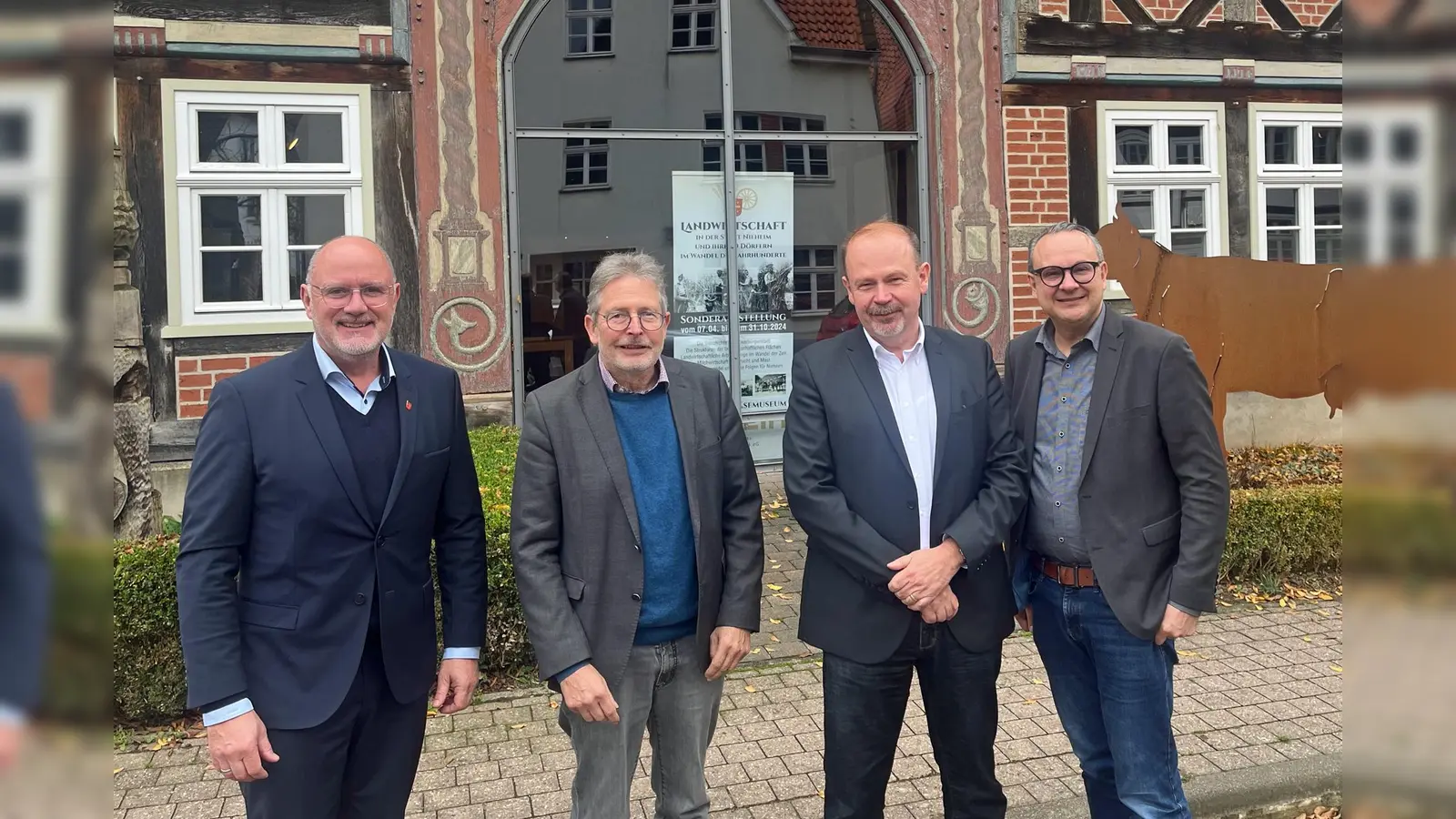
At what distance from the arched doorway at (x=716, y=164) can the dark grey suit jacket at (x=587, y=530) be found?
19.2 ft

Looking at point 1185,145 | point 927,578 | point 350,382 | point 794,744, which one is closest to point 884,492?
point 927,578

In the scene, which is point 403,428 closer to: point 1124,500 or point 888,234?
point 888,234

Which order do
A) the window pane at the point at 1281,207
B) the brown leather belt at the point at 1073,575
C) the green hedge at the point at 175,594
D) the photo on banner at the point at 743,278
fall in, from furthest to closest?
the window pane at the point at 1281,207 → the photo on banner at the point at 743,278 → the green hedge at the point at 175,594 → the brown leather belt at the point at 1073,575

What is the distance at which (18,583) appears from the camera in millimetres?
490

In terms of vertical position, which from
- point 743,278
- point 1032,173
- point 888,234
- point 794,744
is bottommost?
point 794,744

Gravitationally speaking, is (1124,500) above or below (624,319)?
below

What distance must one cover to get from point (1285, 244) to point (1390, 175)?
10.9 m

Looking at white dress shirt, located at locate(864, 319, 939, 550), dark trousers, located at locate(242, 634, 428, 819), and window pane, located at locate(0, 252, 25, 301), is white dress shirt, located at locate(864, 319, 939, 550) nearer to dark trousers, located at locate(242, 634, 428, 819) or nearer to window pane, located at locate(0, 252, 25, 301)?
dark trousers, located at locate(242, 634, 428, 819)

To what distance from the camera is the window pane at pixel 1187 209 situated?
9.66m

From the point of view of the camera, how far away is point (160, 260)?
7414 millimetres

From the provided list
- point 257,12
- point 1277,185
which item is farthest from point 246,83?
point 1277,185

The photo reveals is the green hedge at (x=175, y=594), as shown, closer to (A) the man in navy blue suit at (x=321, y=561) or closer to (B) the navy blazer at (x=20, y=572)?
(A) the man in navy blue suit at (x=321, y=561)

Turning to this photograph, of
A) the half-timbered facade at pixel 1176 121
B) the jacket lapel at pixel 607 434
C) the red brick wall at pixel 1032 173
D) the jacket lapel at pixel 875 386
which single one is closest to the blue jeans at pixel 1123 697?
the jacket lapel at pixel 875 386

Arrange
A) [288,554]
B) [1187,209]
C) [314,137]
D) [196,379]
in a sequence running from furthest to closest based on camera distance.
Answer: [1187,209] → [314,137] → [196,379] → [288,554]
